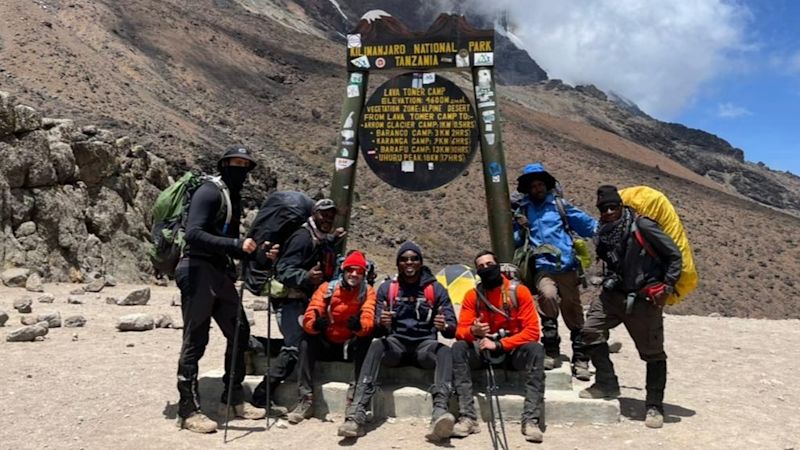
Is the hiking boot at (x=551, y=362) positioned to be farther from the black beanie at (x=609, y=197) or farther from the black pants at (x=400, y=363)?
the black beanie at (x=609, y=197)

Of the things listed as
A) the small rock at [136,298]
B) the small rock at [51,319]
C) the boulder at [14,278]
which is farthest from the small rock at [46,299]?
the small rock at [51,319]

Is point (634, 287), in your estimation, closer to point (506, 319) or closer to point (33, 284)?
point (506, 319)

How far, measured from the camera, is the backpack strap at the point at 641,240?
5.20 metres

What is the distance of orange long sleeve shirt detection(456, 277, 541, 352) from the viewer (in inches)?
205

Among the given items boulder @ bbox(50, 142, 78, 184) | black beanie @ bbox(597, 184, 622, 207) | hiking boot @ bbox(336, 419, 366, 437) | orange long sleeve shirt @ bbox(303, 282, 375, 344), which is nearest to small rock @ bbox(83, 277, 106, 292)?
boulder @ bbox(50, 142, 78, 184)

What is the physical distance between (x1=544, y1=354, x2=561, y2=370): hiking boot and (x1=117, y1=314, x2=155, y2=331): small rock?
5.16 meters

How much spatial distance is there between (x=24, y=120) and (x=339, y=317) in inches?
384

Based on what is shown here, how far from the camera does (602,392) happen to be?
553 cm

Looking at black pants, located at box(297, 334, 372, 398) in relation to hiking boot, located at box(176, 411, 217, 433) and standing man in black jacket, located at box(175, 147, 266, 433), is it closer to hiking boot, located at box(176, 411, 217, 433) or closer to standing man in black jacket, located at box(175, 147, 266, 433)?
standing man in black jacket, located at box(175, 147, 266, 433)

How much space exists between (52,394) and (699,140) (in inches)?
3204

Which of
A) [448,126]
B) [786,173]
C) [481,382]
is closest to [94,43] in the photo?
[448,126]

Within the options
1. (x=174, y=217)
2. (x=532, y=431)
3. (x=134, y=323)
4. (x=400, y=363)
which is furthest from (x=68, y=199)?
(x=532, y=431)

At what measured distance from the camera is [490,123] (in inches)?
269

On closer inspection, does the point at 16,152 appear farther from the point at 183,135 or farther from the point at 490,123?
the point at 183,135
